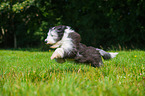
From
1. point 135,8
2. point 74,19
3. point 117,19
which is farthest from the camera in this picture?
point 74,19

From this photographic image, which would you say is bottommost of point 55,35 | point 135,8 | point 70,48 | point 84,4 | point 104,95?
point 104,95

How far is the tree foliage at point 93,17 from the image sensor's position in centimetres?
947

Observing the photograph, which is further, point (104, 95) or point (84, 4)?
point (84, 4)

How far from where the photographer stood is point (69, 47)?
2791mm

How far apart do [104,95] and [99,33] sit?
10.2 m

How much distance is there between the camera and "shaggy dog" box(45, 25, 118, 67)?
2.76m

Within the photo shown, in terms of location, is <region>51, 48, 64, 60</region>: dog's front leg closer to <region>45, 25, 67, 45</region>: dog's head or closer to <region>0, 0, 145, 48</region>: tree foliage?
<region>45, 25, 67, 45</region>: dog's head

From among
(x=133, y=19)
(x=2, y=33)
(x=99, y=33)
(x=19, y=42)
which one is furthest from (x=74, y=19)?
(x=2, y=33)

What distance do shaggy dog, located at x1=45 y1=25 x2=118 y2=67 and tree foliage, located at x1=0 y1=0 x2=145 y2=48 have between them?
21.8 ft

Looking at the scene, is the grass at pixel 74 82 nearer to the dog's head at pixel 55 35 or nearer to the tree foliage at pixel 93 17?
the dog's head at pixel 55 35

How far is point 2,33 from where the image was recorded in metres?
18.9

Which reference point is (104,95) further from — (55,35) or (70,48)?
(55,35)

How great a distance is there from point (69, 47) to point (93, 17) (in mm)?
9653

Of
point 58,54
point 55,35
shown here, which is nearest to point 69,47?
point 58,54
